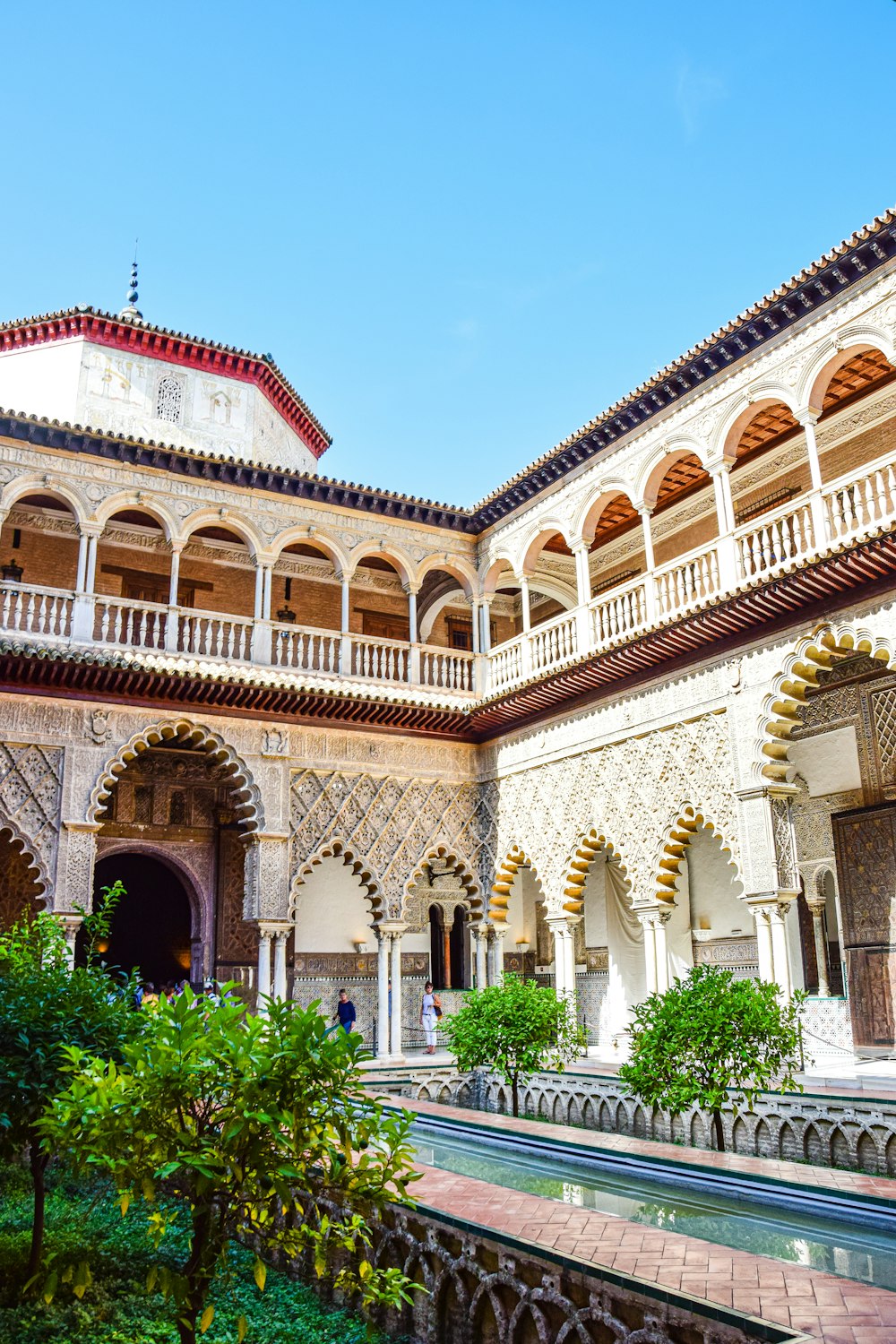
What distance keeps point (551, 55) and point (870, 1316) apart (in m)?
4.84

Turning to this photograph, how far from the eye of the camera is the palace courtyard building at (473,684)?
10.8 meters

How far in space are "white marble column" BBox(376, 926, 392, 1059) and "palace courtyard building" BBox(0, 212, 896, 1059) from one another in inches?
2.2

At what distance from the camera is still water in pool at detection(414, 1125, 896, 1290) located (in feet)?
14.0

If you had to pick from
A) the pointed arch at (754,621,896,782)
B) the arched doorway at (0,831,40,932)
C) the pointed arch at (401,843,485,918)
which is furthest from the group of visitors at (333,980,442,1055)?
the pointed arch at (754,621,896,782)

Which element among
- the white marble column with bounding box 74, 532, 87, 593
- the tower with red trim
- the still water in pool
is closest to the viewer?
the still water in pool

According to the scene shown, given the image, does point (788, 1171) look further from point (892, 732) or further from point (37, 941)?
point (892, 732)

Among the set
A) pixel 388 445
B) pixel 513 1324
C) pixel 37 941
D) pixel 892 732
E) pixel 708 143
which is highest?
pixel 388 445

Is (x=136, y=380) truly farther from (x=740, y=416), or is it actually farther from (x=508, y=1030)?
(x=508, y=1030)

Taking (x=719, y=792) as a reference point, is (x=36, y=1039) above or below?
below

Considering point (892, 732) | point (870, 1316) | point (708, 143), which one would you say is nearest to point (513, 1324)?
point (870, 1316)

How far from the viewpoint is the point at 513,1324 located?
3.97 metres

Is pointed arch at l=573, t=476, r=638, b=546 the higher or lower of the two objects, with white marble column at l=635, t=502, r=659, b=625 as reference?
higher

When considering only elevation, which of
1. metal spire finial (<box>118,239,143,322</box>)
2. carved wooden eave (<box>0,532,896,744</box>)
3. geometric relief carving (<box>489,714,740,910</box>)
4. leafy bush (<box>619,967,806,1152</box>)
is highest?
metal spire finial (<box>118,239,143,322</box>)

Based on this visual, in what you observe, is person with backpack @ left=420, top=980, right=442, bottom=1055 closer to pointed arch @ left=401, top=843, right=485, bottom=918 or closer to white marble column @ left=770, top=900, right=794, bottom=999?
pointed arch @ left=401, top=843, right=485, bottom=918
